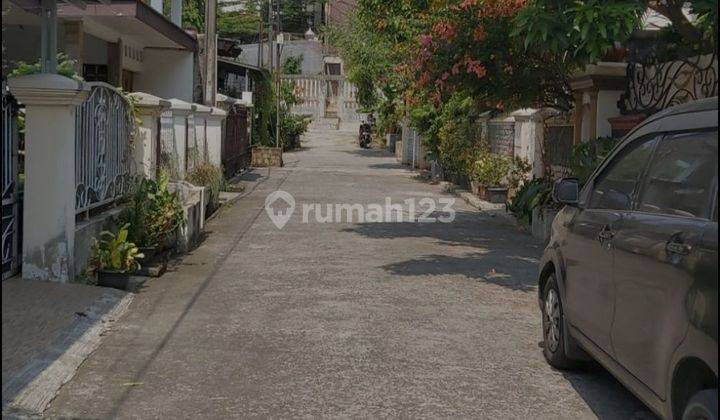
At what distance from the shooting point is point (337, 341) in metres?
6.72

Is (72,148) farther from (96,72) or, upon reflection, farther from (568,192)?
(96,72)

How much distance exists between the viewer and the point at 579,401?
5465 mm

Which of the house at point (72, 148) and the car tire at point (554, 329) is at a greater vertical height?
the house at point (72, 148)

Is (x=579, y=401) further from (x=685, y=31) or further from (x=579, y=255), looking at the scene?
(x=685, y=31)

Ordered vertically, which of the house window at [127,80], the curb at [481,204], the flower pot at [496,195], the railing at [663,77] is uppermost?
the house window at [127,80]

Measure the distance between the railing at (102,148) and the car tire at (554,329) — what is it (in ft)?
15.3

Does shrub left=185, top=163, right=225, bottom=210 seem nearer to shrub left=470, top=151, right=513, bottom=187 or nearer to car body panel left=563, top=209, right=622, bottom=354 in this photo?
shrub left=470, top=151, right=513, bottom=187

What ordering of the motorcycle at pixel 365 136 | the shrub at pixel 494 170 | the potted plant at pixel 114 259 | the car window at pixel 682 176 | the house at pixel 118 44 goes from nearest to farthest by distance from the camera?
1. the car window at pixel 682 176
2. the potted plant at pixel 114 259
3. the house at pixel 118 44
4. the shrub at pixel 494 170
5. the motorcycle at pixel 365 136

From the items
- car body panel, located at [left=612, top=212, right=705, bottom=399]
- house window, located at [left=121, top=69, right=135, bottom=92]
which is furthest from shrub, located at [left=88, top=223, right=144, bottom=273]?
house window, located at [left=121, top=69, right=135, bottom=92]

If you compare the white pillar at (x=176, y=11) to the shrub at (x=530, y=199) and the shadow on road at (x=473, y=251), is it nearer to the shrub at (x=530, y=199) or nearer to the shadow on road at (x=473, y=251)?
the shadow on road at (x=473, y=251)

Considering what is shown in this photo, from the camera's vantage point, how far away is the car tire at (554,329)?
19.6 ft

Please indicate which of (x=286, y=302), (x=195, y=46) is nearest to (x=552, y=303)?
(x=286, y=302)

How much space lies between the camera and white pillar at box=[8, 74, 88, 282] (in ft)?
25.2

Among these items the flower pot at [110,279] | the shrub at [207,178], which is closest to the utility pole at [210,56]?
the shrub at [207,178]
